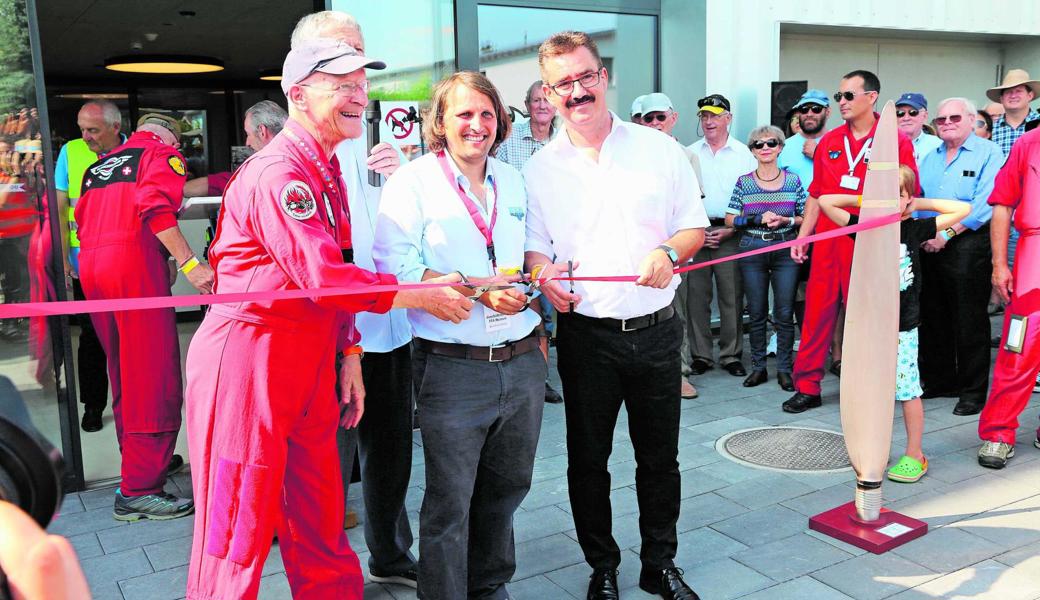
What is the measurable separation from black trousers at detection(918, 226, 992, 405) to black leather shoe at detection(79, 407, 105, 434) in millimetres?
5753

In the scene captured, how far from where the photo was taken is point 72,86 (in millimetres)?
16859

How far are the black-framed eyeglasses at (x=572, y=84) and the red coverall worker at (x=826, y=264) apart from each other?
2.93 m

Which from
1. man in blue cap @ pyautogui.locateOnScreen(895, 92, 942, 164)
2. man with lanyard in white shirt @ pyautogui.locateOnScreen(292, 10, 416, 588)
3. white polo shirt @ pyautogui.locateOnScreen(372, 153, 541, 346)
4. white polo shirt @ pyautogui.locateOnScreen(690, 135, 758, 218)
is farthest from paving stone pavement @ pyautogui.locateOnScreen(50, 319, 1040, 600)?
man in blue cap @ pyautogui.locateOnScreen(895, 92, 942, 164)

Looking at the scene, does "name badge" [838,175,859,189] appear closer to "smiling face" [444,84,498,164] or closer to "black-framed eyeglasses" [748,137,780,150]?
"black-framed eyeglasses" [748,137,780,150]

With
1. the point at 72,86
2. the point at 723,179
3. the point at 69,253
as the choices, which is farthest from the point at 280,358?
the point at 72,86

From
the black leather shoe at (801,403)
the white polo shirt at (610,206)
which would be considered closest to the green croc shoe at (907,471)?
the black leather shoe at (801,403)

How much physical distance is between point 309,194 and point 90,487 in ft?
10.7

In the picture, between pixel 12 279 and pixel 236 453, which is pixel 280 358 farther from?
pixel 12 279

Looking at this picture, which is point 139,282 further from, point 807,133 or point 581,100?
point 807,133

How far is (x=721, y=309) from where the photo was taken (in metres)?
7.11

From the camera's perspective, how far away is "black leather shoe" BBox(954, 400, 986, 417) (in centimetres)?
571

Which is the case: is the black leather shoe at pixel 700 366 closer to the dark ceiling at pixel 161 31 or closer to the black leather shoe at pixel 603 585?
the black leather shoe at pixel 603 585

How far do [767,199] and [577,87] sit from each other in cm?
383

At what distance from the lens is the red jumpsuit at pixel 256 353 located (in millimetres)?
2457
